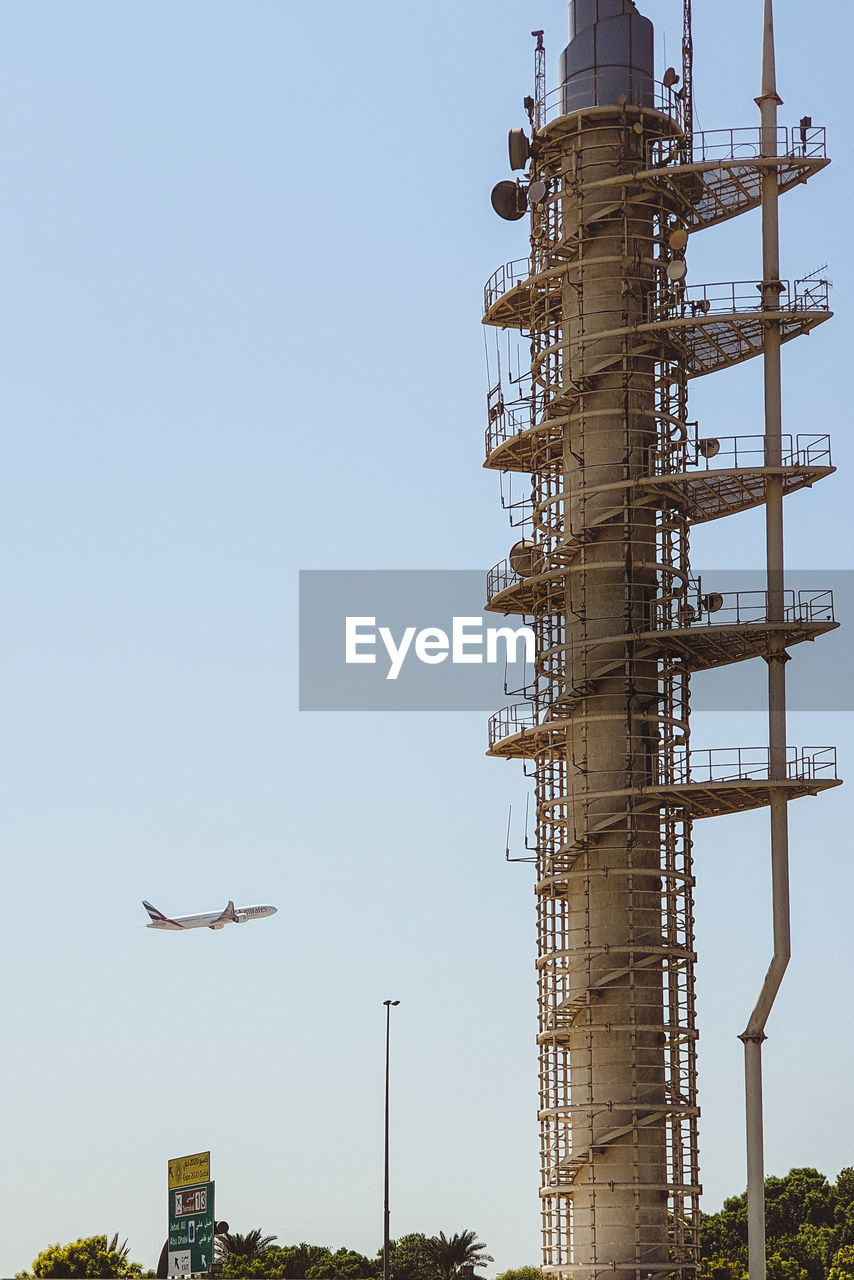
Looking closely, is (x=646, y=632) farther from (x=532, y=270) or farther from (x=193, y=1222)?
(x=193, y=1222)

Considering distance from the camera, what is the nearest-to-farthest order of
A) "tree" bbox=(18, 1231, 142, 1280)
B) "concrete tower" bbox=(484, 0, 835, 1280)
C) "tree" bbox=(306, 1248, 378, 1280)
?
"concrete tower" bbox=(484, 0, 835, 1280) < "tree" bbox=(18, 1231, 142, 1280) < "tree" bbox=(306, 1248, 378, 1280)

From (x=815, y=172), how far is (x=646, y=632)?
18.7m

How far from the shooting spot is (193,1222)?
279 ft

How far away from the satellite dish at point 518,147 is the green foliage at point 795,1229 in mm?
87206

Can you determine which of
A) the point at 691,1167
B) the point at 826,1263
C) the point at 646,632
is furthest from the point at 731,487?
the point at 826,1263

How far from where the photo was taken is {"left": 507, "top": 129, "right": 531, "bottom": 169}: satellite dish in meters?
87.8

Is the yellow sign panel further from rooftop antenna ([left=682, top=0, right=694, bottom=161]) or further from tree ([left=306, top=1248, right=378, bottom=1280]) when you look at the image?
tree ([left=306, top=1248, right=378, bottom=1280])

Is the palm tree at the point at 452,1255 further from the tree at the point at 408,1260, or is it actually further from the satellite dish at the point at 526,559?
the satellite dish at the point at 526,559

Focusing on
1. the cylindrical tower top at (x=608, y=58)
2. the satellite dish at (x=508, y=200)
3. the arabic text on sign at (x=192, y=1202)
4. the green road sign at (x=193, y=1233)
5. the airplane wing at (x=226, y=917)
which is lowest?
the green road sign at (x=193, y=1233)

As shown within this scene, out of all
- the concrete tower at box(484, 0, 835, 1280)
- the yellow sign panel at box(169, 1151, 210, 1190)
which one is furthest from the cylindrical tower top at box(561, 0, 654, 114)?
the yellow sign panel at box(169, 1151, 210, 1190)

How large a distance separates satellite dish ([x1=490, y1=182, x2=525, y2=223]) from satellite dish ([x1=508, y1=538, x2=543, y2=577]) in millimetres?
13935

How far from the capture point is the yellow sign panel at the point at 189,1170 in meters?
85.3

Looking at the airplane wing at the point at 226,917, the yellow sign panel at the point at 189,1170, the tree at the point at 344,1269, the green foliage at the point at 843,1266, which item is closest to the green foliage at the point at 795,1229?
the green foliage at the point at 843,1266

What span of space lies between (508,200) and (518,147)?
2255 millimetres
